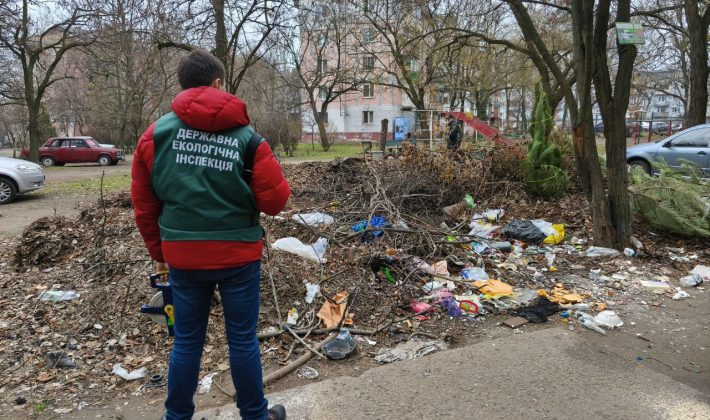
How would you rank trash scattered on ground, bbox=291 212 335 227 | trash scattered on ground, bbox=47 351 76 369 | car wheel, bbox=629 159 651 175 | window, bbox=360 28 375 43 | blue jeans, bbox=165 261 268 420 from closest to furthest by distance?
1. blue jeans, bbox=165 261 268 420
2. trash scattered on ground, bbox=47 351 76 369
3. trash scattered on ground, bbox=291 212 335 227
4. car wheel, bbox=629 159 651 175
5. window, bbox=360 28 375 43

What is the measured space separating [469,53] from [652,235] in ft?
71.0

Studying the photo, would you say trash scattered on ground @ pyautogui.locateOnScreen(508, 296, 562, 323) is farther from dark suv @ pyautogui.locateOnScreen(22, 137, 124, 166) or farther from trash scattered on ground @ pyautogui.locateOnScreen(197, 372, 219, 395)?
dark suv @ pyautogui.locateOnScreen(22, 137, 124, 166)

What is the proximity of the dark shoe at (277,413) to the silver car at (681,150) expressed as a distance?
1044 cm

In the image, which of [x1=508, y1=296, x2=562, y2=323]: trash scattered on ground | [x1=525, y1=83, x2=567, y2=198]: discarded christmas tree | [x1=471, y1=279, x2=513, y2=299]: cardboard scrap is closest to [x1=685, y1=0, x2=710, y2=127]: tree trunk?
[x1=525, y1=83, x2=567, y2=198]: discarded christmas tree

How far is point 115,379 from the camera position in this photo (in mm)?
3172

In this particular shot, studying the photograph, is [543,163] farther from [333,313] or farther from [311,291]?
[333,313]

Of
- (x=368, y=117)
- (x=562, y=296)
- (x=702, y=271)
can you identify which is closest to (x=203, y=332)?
(x=562, y=296)

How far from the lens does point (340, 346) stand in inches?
138

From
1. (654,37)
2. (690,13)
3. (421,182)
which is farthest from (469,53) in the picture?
(421,182)

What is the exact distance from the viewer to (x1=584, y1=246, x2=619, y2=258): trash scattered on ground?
19.0 ft

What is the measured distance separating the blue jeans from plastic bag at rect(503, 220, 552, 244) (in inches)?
196

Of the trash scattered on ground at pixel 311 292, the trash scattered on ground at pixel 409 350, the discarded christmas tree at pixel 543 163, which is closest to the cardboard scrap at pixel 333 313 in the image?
the trash scattered on ground at pixel 311 292

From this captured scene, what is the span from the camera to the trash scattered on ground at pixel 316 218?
21.0 ft

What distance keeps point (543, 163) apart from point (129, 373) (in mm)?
7301
